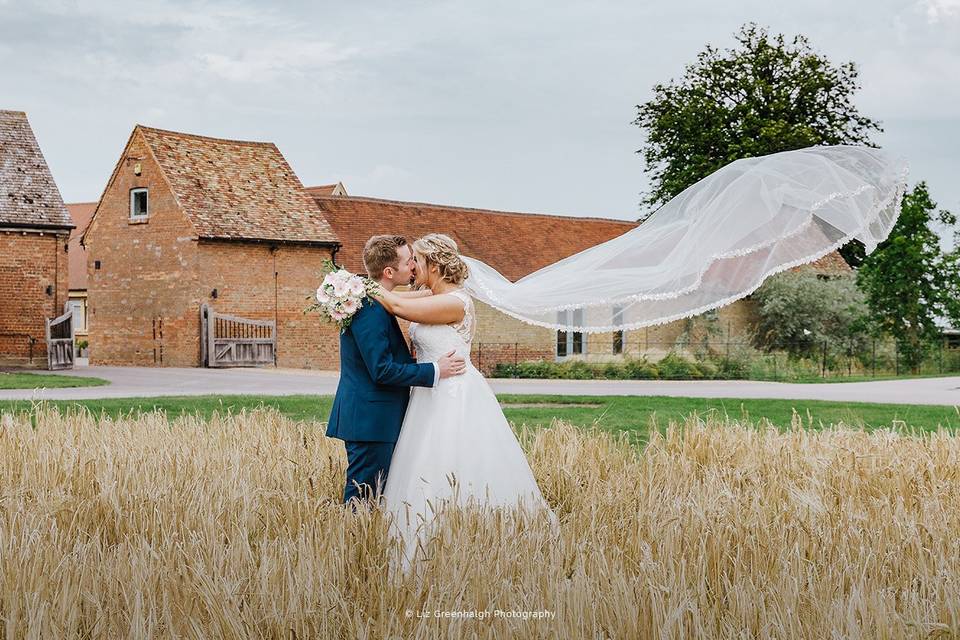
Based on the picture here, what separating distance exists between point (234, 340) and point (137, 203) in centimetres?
659

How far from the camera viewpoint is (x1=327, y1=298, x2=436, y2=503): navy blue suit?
6.45 meters

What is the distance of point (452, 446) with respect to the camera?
→ 6648 mm

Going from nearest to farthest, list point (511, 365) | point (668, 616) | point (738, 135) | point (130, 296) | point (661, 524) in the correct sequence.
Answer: point (668, 616), point (661, 524), point (511, 365), point (130, 296), point (738, 135)

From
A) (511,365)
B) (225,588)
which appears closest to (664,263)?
(225,588)

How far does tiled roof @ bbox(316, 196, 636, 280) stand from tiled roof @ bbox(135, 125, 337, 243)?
118 centimetres

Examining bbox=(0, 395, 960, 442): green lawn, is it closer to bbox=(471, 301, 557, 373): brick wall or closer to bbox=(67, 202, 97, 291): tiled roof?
bbox=(471, 301, 557, 373): brick wall

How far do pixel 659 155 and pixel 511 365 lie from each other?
17.3 metres

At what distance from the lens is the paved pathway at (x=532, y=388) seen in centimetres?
2166

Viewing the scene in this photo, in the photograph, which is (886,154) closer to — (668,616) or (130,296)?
(668,616)

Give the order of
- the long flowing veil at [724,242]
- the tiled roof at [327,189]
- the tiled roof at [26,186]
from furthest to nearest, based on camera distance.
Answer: the tiled roof at [327,189] → the tiled roof at [26,186] → the long flowing veil at [724,242]

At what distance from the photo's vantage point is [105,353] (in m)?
38.4

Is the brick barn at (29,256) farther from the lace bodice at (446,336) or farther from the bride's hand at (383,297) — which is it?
the bride's hand at (383,297)

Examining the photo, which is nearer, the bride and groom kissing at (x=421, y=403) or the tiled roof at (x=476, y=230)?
the bride and groom kissing at (x=421, y=403)

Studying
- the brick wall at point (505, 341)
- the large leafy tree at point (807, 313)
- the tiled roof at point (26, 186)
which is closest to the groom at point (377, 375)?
the brick wall at point (505, 341)
